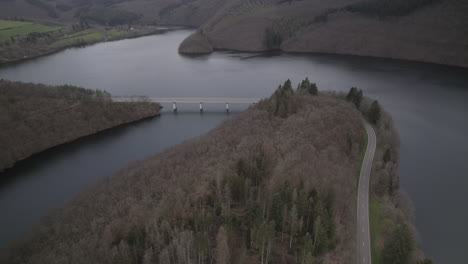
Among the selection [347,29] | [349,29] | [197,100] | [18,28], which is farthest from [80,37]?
[349,29]

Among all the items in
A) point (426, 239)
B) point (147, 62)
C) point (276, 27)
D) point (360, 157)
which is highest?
point (276, 27)

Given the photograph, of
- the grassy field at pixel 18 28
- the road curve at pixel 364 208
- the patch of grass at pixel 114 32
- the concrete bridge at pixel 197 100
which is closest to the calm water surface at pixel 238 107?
the concrete bridge at pixel 197 100

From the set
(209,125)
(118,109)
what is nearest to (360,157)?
(209,125)

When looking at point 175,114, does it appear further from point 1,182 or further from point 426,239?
point 426,239

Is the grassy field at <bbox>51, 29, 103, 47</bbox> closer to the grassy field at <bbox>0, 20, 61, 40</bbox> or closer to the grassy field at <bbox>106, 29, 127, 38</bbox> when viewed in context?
the grassy field at <bbox>106, 29, 127, 38</bbox>

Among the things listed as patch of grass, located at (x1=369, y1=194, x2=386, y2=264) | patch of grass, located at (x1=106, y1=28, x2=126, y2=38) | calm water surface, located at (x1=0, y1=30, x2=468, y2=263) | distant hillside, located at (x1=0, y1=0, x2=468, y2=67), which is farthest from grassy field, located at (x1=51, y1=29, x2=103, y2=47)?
patch of grass, located at (x1=369, y1=194, x2=386, y2=264)
